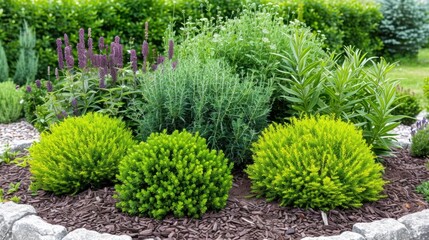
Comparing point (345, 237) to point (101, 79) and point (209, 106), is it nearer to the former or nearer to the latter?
point (209, 106)

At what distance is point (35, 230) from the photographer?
12.9 feet

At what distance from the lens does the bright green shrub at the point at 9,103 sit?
7934 millimetres

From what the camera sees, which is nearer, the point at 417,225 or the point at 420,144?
the point at 417,225

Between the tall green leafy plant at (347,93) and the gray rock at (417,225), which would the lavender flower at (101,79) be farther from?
the gray rock at (417,225)

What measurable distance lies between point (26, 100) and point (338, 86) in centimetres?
464

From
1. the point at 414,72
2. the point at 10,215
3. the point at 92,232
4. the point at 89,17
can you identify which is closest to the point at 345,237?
the point at 92,232

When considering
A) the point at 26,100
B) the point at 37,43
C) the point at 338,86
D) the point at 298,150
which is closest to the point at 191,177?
the point at 298,150

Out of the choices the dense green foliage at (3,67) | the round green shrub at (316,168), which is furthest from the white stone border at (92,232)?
the dense green foliage at (3,67)

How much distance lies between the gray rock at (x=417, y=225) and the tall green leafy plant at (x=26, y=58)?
6361mm

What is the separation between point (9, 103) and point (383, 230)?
5815 mm

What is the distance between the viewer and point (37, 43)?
9062mm

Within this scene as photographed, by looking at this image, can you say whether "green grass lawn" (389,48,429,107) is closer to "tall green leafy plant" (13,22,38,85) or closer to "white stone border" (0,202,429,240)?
"white stone border" (0,202,429,240)

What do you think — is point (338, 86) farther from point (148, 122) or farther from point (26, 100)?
point (26, 100)

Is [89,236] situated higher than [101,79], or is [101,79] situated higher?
[101,79]
